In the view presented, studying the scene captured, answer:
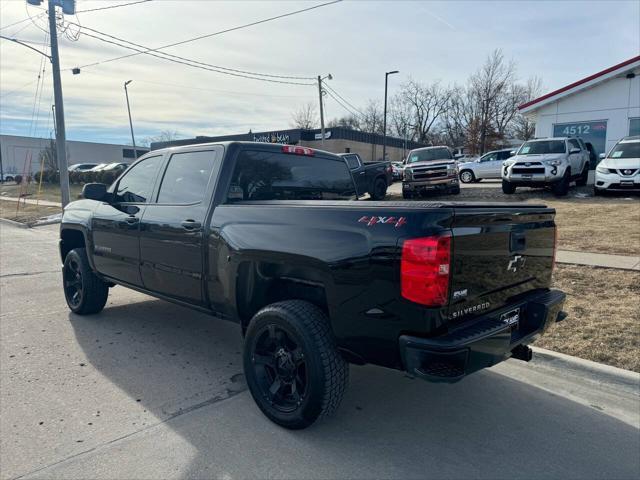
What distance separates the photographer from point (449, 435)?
10.2 feet

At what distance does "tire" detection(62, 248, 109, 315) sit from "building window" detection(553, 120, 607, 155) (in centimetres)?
2054

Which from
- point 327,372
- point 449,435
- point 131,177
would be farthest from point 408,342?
point 131,177

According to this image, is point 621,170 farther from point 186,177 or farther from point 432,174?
point 186,177

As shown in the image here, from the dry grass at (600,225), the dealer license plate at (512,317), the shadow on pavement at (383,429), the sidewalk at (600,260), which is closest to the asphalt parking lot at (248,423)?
the shadow on pavement at (383,429)

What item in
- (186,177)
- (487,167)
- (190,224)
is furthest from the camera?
(487,167)

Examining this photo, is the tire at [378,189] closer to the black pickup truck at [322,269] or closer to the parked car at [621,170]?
the parked car at [621,170]

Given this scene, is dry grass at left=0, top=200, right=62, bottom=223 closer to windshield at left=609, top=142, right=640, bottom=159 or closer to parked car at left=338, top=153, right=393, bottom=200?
parked car at left=338, top=153, right=393, bottom=200

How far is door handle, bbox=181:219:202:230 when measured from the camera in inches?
149

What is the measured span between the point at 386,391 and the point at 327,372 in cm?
107

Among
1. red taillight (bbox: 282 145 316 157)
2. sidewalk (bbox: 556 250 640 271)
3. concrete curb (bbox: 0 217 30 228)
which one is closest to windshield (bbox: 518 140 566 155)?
sidewalk (bbox: 556 250 640 271)

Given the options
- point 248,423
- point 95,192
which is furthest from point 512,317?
point 95,192

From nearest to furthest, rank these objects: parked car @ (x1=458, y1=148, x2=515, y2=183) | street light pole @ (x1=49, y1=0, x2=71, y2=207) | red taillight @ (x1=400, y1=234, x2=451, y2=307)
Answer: red taillight @ (x1=400, y1=234, x2=451, y2=307), street light pole @ (x1=49, y1=0, x2=71, y2=207), parked car @ (x1=458, y1=148, x2=515, y2=183)

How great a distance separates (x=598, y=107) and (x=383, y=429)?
2140cm

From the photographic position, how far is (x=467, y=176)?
25.2 m
